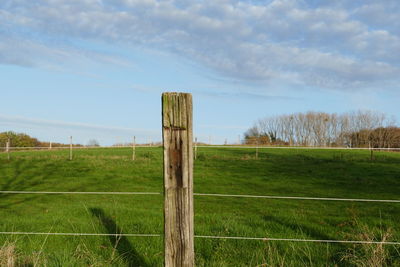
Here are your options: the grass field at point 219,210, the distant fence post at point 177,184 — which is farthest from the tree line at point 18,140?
the distant fence post at point 177,184

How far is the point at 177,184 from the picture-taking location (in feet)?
10.0

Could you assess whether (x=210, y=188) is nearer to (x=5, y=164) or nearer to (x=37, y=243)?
(x=37, y=243)

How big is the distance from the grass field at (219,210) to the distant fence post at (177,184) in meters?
1.33

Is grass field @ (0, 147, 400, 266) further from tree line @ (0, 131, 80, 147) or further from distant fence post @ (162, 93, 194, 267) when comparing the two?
tree line @ (0, 131, 80, 147)

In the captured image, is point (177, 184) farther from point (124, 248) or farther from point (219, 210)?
point (219, 210)

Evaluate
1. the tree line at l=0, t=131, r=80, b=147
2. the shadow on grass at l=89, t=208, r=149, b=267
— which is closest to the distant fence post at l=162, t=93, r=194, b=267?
the shadow on grass at l=89, t=208, r=149, b=267

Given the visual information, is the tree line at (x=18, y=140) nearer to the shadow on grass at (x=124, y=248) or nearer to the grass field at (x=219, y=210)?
the grass field at (x=219, y=210)

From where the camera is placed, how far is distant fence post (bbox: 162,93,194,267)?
3.05 meters

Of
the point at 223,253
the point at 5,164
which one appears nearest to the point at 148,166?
the point at 5,164

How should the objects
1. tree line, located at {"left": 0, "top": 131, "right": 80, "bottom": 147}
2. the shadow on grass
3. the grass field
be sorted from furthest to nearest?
1. tree line, located at {"left": 0, "top": 131, "right": 80, "bottom": 147}
2. the grass field
3. the shadow on grass

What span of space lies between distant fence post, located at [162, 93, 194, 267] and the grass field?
1.33m

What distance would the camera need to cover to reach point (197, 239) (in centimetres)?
580

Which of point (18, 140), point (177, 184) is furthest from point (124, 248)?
point (18, 140)

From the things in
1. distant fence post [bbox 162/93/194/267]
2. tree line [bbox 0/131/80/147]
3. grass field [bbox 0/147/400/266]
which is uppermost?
tree line [bbox 0/131/80/147]
